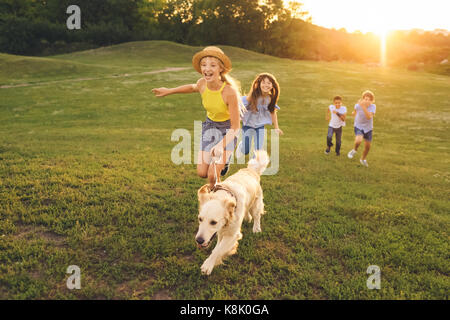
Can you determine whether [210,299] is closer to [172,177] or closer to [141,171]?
[172,177]

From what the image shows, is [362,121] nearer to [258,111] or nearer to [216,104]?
[258,111]

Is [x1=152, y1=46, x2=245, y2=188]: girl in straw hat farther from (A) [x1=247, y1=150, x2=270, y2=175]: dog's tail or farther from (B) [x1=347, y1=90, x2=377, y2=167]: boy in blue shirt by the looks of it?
(B) [x1=347, y1=90, x2=377, y2=167]: boy in blue shirt

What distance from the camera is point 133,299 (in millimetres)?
3648

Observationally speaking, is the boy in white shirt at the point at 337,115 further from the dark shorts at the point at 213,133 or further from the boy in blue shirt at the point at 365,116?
the dark shorts at the point at 213,133

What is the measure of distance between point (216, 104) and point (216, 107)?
61 mm

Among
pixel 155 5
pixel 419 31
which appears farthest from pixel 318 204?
pixel 419 31

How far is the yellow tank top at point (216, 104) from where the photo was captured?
17.3ft

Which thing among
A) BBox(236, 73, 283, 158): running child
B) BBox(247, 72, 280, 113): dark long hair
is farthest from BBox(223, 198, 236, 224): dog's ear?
BBox(247, 72, 280, 113): dark long hair

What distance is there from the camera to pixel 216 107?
211 inches

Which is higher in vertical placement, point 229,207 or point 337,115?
point 337,115

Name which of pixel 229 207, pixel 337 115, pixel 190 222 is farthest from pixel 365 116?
pixel 229 207

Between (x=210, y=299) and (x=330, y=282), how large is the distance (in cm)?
171

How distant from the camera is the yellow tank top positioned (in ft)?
17.3

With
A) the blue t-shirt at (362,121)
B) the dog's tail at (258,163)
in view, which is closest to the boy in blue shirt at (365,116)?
the blue t-shirt at (362,121)
